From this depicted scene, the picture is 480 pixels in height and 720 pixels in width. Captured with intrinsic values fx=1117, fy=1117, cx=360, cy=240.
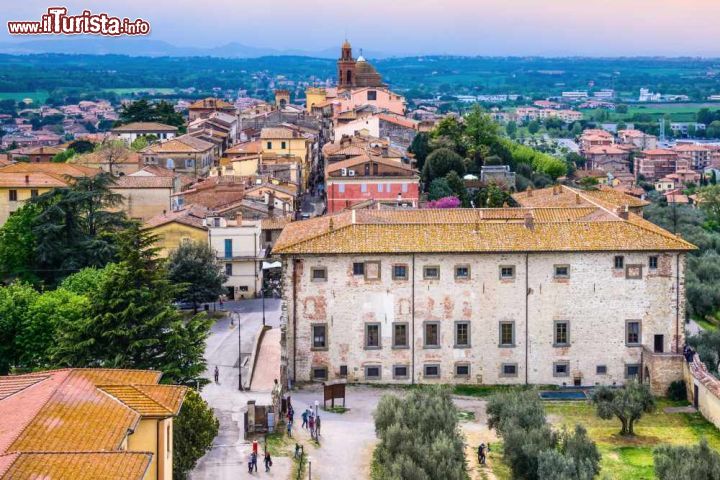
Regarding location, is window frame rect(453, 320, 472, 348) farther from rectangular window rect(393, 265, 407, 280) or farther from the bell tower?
the bell tower

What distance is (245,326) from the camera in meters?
52.1

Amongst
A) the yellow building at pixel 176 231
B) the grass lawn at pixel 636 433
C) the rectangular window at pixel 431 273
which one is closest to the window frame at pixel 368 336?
the rectangular window at pixel 431 273

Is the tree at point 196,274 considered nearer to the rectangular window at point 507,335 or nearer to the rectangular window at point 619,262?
the rectangular window at point 507,335

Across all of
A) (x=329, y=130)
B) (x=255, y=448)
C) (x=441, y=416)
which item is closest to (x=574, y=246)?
(x=441, y=416)

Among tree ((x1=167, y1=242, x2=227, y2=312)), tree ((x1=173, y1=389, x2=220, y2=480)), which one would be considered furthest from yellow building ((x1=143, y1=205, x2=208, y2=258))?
tree ((x1=173, y1=389, x2=220, y2=480))

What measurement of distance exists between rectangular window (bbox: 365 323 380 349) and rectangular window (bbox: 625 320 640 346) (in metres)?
9.66

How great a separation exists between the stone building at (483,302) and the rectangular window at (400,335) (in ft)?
0.13

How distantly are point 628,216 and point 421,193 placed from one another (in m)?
31.3

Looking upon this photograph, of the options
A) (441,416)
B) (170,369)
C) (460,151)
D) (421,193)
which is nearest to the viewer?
(441,416)

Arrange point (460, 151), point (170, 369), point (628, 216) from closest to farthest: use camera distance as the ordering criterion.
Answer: point (170, 369), point (628, 216), point (460, 151)

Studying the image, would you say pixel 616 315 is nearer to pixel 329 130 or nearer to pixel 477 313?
pixel 477 313

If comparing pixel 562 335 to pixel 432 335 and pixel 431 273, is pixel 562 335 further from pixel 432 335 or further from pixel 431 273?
pixel 431 273

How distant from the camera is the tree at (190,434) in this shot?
93.5 feet

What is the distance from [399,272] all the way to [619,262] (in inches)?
334
